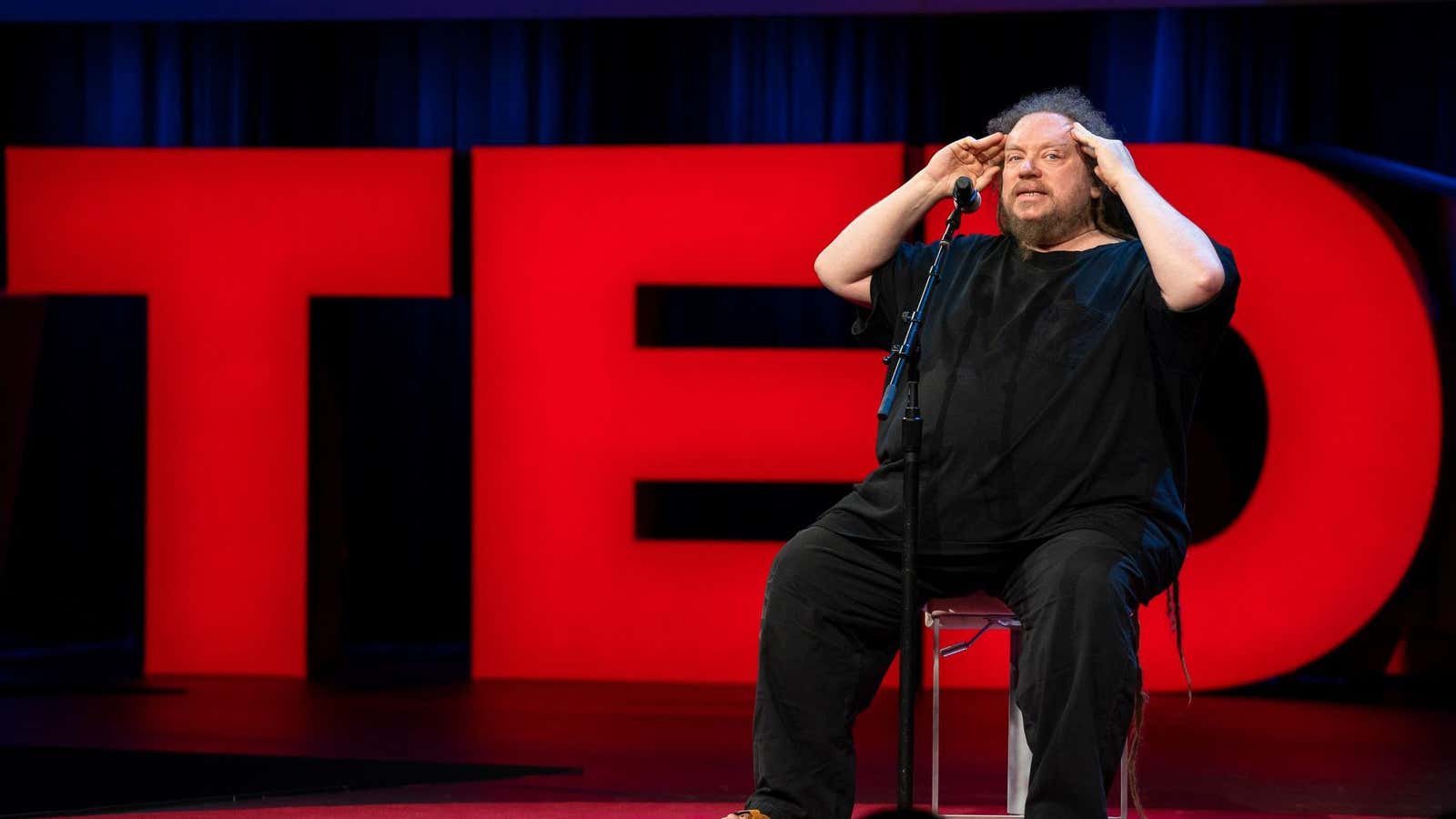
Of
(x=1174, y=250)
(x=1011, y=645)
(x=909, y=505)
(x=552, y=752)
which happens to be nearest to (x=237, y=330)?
(x=552, y=752)

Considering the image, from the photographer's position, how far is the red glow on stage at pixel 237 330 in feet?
16.3

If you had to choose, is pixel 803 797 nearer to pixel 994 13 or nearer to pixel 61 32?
pixel 994 13

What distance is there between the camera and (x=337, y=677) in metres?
5.04

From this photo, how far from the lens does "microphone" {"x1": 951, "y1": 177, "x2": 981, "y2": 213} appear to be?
2.49 meters

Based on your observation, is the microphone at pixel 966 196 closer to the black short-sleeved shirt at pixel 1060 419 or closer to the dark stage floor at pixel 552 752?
the black short-sleeved shirt at pixel 1060 419

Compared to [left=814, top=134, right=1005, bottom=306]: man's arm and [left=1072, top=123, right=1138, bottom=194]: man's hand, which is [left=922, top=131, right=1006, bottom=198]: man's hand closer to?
[left=814, top=134, right=1005, bottom=306]: man's arm

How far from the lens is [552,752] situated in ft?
12.8

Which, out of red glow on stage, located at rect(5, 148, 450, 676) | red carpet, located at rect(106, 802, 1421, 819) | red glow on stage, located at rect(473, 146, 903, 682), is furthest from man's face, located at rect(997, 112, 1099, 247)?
red glow on stage, located at rect(5, 148, 450, 676)

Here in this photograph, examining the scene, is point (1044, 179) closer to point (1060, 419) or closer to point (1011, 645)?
point (1060, 419)

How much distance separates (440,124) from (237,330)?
115cm

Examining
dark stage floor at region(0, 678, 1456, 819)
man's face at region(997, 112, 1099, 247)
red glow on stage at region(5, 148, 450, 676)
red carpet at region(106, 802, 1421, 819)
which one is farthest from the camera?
red glow on stage at region(5, 148, 450, 676)

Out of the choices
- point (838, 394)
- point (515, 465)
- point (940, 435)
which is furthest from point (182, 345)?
point (940, 435)

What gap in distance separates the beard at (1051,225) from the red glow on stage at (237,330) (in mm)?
2642

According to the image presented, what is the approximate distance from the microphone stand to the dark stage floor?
0.98m
